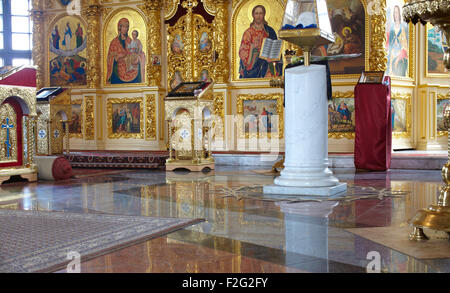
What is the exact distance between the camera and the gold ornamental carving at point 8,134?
8.23 meters

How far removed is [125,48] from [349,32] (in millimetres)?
5887

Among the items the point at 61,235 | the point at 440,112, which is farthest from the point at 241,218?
the point at 440,112

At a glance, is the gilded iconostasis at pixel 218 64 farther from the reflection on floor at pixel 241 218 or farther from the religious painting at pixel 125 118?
the reflection on floor at pixel 241 218

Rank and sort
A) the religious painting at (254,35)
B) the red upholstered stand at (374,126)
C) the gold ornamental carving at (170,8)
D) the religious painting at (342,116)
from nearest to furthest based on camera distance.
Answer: the red upholstered stand at (374,126)
the religious painting at (342,116)
the religious painting at (254,35)
the gold ornamental carving at (170,8)

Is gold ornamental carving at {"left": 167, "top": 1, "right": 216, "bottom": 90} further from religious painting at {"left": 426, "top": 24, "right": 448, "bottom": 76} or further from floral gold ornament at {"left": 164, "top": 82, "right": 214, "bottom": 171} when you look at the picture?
religious painting at {"left": 426, "top": 24, "right": 448, "bottom": 76}

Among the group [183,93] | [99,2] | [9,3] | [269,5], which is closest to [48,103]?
[183,93]

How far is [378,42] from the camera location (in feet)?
38.5

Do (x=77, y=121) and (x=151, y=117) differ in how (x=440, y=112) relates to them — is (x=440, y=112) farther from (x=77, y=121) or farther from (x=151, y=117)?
(x=77, y=121)

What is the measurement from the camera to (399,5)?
12.6m

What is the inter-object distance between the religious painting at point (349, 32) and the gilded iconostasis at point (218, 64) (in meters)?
0.02

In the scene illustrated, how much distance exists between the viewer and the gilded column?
13336mm

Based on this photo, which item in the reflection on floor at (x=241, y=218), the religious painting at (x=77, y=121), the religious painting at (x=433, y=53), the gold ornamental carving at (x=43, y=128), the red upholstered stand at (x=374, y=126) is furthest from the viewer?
the religious painting at (x=77, y=121)

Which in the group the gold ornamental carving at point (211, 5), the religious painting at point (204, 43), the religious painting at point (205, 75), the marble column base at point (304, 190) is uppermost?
the gold ornamental carving at point (211, 5)

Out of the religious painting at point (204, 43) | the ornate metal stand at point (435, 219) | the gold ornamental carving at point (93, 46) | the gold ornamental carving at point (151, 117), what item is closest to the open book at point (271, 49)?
the religious painting at point (204, 43)
